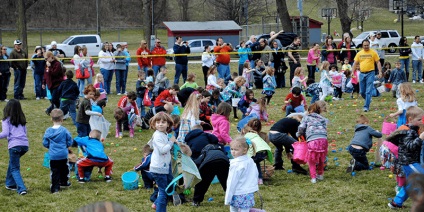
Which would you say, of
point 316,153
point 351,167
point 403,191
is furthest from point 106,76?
point 403,191

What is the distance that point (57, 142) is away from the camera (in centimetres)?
970

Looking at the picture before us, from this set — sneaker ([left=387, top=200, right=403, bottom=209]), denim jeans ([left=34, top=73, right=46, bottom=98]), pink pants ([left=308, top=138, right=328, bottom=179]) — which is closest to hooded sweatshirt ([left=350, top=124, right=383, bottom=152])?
pink pants ([left=308, top=138, right=328, bottom=179])

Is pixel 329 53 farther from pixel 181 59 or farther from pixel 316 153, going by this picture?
pixel 316 153

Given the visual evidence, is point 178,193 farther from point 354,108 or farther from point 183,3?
point 183,3

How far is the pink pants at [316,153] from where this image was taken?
32.7ft

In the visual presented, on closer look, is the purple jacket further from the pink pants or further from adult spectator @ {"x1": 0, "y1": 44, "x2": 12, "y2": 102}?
adult spectator @ {"x1": 0, "y1": 44, "x2": 12, "y2": 102}

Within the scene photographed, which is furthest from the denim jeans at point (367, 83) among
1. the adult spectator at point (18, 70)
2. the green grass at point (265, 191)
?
the adult spectator at point (18, 70)

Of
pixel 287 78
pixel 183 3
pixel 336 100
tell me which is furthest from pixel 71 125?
pixel 183 3

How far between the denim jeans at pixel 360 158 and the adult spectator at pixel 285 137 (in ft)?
2.81

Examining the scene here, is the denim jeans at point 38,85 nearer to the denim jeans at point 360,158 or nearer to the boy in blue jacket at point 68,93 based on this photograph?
the boy in blue jacket at point 68,93

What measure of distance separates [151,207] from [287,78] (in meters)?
18.3

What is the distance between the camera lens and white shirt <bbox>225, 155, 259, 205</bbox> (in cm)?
Answer: 756

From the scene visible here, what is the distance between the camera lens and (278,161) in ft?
36.6

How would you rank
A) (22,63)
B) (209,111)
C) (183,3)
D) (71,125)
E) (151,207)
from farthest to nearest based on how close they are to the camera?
(183,3) → (22,63) → (71,125) → (209,111) → (151,207)
